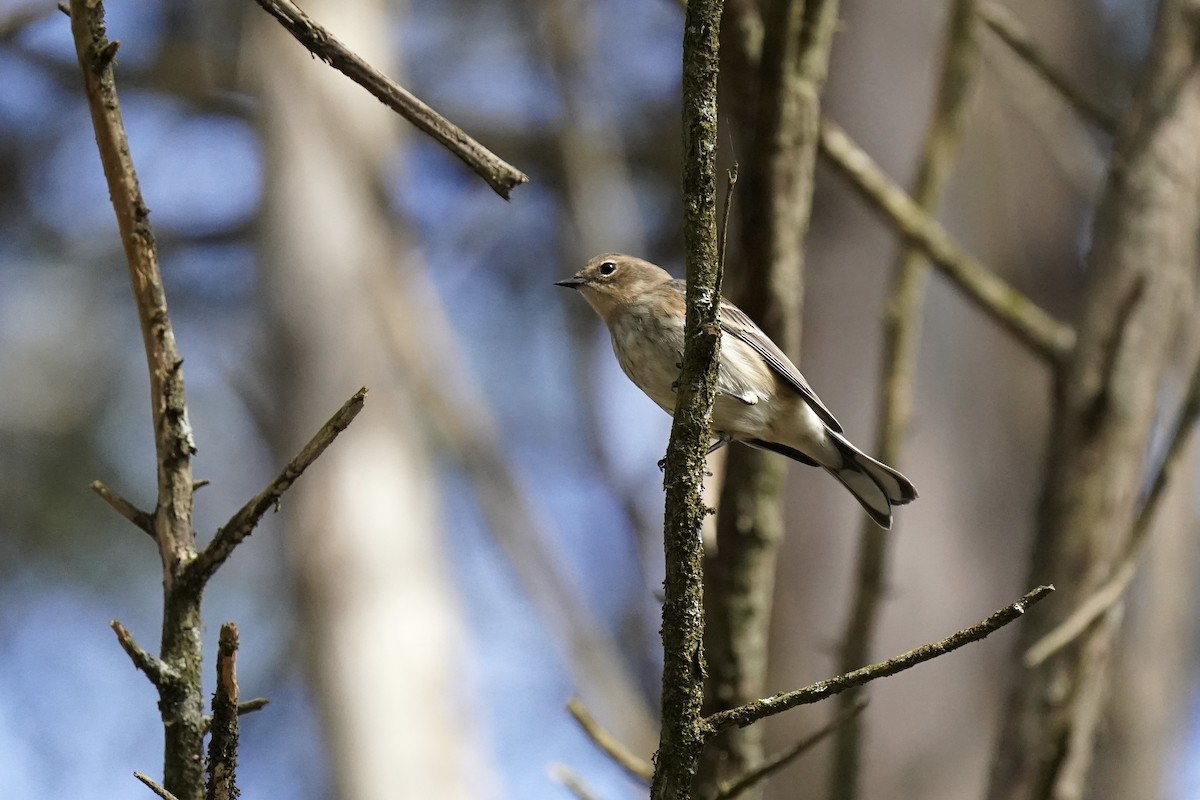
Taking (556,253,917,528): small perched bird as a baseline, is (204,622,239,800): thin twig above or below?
below

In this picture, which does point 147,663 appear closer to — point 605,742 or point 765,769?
point 765,769

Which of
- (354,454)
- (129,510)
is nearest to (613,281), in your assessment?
(129,510)

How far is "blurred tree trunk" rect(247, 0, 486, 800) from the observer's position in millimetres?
7348

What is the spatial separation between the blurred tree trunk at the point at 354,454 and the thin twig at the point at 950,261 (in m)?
4.70

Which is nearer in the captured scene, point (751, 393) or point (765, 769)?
point (765, 769)

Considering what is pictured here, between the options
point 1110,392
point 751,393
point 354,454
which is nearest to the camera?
point 1110,392

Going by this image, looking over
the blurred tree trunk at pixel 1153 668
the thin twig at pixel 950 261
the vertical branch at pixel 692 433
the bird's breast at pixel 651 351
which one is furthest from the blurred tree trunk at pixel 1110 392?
the blurred tree trunk at pixel 1153 668

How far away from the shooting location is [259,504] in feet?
5.19

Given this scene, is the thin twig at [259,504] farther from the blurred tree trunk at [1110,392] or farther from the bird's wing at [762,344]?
the blurred tree trunk at [1110,392]

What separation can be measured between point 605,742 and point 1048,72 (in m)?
2.77

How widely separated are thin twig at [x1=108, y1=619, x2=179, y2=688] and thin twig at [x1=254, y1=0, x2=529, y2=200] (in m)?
0.77

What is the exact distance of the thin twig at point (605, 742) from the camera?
2.58 m

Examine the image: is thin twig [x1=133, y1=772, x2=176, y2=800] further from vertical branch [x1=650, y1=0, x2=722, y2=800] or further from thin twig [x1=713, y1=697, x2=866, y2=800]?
thin twig [x1=713, y1=697, x2=866, y2=800]

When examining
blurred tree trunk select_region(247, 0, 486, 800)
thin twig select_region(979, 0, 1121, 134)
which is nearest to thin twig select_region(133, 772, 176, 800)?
thin twig select_region(979, 0, 1121, 134)
